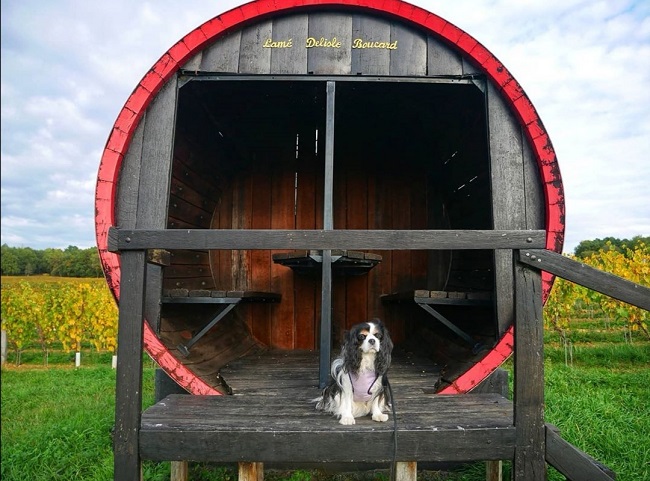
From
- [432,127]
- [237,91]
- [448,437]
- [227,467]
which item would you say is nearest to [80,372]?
[227,467]

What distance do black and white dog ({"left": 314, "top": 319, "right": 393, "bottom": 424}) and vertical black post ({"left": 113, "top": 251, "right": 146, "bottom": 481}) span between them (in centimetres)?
99

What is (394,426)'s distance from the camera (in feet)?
7.48

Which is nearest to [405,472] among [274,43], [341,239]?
[341,239]

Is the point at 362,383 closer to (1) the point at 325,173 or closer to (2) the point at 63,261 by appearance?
(1) the point at 325,173

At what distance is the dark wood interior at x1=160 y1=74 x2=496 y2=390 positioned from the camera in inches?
173

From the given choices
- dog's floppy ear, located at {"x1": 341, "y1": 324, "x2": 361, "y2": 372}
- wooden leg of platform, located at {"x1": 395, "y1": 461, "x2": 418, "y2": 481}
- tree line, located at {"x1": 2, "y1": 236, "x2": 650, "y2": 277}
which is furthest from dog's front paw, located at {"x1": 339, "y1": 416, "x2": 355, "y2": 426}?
tree line, located at {"x1": 2, "y1": 236, "x2": 650, "y2": 277}

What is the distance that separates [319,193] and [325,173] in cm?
243

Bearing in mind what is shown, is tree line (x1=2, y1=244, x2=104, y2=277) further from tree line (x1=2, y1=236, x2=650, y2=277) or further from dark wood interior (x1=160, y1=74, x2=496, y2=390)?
dark wood interior (x1=160, y1=74, x2=496, y2=390)

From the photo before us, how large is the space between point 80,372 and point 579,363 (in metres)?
8.51

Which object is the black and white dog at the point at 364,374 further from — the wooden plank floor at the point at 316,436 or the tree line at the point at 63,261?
the tree line at the point at 63,261

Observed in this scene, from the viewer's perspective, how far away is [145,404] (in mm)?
4891

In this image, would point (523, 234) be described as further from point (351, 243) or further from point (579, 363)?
point (579, 363)

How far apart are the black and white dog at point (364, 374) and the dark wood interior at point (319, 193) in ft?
6.31

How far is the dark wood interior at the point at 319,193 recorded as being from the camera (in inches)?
173
